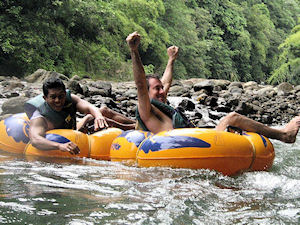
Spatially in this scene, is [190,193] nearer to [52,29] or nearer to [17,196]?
[17,196]

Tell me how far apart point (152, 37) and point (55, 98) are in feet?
64.1

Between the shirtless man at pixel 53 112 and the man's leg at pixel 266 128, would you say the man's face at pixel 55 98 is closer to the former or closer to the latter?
the shirtless man at pixel 53 112

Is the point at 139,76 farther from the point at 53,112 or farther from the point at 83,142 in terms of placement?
the point at 53,112

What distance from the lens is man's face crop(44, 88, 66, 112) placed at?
15.2ft

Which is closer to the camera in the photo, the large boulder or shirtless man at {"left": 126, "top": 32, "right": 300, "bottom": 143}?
shirtless man at {"left": 126, "top": 32, "right": 300, "bottom": 143}

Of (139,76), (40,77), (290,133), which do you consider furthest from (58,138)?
(40,77)

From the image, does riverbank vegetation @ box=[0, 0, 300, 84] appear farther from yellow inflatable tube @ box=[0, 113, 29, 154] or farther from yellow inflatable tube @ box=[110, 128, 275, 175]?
yellow inflatable tube @ box=[110, 128, 275, 175]

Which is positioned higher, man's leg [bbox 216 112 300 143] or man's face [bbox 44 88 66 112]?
man's face [bbox 44 88 66 112]

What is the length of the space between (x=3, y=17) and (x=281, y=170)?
44.0ft

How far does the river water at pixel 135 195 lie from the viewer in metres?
2.29

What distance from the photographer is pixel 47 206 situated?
2.39m

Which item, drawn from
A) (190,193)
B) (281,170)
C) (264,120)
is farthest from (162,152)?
(264,120)

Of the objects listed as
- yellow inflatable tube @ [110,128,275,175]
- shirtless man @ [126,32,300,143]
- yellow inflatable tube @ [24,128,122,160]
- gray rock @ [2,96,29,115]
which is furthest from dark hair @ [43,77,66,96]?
gray rock @ [2,96,29,115]

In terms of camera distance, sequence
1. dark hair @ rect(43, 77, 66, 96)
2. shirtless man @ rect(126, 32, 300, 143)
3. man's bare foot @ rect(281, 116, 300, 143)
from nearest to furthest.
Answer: shirtless man @ rect(126, 32, 300, 143)
man's bare foot @ rect(281, 116, 300, 143)
dark hair @ rect(43, 77, 66, 96)
